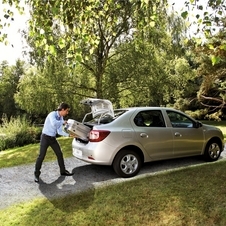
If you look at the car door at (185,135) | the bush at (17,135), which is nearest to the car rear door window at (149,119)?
the car door at (185,135)

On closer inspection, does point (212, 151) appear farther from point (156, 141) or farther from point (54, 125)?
point (54, 125)

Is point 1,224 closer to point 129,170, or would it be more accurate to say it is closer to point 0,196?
point 0,196

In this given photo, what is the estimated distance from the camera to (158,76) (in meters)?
14.0

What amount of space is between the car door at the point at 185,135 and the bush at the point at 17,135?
973cm

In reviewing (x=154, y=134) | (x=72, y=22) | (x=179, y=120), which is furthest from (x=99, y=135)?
(x=72, y=22)

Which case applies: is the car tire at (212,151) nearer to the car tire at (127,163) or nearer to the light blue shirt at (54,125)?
the car tire at (127,163)

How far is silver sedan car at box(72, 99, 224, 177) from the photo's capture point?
20.1 feet

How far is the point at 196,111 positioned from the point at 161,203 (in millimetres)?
24216

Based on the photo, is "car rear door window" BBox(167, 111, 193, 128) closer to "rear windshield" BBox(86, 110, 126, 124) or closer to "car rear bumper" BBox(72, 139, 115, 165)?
"rear windshield" BBox(86, 110, 126, 124)

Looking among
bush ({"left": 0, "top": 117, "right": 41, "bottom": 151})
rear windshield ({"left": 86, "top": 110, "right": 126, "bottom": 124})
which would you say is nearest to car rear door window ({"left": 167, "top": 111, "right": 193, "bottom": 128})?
rear windshield ({"left": 86, "top": 110, "right": 126, "bottom": 124})

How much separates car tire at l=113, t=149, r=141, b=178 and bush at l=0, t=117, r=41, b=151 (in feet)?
30.5

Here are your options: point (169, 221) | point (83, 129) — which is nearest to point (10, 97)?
point (83, 129)

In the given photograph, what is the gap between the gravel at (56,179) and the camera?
5543mm

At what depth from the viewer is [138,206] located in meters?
4.74
